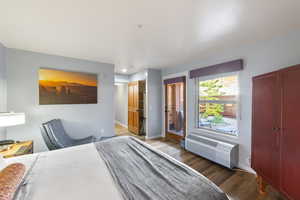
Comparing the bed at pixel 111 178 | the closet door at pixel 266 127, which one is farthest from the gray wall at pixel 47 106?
the closet door at pixel 266 127

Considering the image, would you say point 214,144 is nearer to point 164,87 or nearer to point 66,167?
point 164,87

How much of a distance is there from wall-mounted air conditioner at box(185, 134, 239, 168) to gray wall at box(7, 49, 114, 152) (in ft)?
7.47

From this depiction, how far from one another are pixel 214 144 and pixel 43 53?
419 centimetres

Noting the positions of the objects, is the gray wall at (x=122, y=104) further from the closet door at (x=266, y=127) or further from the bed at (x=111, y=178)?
the closet door at (x=266, y=127)

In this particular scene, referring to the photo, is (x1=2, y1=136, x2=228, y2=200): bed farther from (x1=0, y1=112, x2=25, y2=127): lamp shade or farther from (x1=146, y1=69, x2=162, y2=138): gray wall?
(x1=146, y1=69, x2=162, y2=138): gray wall

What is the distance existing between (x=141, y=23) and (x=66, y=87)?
2456 mm

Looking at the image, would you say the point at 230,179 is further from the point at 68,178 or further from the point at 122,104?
the point at 122,104

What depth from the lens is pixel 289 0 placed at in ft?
4.33

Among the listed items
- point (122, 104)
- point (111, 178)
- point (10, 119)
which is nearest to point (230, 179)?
point (111, 178)

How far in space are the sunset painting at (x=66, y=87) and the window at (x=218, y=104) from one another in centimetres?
283

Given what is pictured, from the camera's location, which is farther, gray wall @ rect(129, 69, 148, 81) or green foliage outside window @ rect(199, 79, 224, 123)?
gray wall @ rect(129, 69, 148, 81)

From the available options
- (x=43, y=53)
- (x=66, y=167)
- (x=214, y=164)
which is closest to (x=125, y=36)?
(x=66, y=167)

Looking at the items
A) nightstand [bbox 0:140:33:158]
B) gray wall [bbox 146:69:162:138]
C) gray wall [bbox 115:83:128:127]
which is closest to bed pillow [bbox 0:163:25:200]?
nightstand [bbox 0:140:33:158]

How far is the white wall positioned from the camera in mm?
1939
